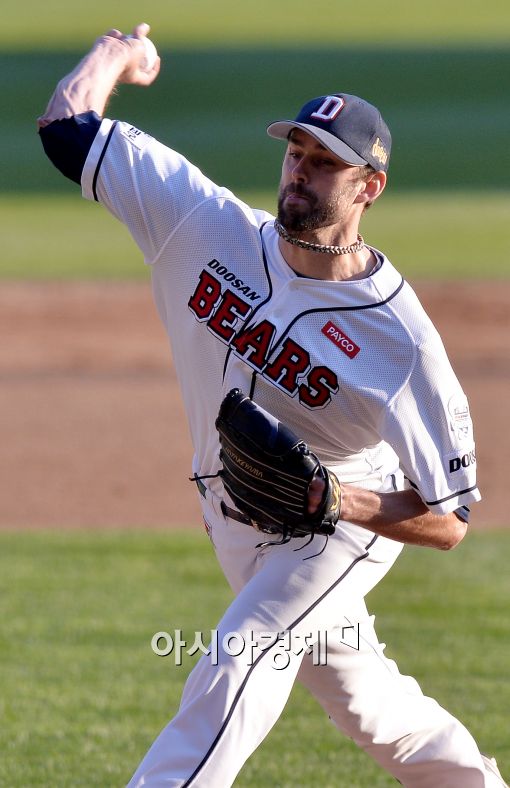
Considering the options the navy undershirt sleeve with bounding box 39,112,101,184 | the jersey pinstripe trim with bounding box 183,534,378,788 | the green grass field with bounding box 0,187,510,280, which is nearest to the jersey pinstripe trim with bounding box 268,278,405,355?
the jersey pinstripe trim with bounding box 183,534,378,788

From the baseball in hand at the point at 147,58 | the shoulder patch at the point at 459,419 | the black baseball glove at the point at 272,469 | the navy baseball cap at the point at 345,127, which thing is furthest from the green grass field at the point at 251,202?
the baseball in hand at the point at 147,58

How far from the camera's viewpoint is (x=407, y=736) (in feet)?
12.1

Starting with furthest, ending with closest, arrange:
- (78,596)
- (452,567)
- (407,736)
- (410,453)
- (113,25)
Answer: (113,25) < (452,567) < (78,596) < (407,736) < (410,453)

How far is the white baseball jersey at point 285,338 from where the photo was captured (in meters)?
3.41

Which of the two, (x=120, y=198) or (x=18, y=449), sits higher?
(x=120, y=198)

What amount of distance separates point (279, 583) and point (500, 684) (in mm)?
2684

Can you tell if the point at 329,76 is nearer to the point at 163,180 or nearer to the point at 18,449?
the point at 18,449

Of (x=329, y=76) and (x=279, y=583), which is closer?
(x=279, y=583)

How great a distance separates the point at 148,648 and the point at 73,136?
328 cm

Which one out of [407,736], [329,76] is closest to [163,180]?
[407,736]

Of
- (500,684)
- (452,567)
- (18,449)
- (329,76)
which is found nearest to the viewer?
(500,684)

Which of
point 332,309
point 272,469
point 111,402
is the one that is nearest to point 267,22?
point 111,402

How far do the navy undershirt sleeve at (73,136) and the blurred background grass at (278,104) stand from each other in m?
13.0

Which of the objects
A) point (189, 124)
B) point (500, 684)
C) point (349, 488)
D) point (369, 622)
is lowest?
point (189, 124)
